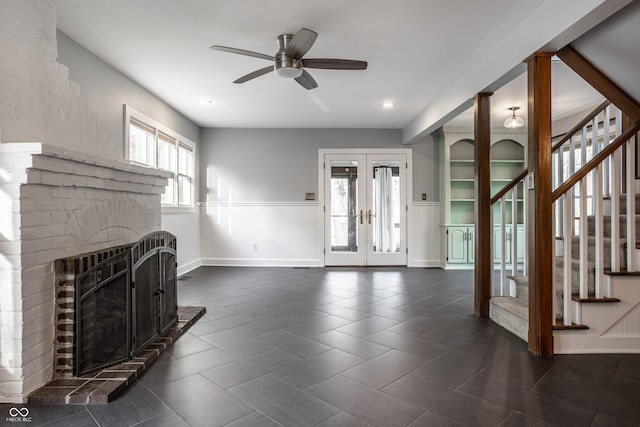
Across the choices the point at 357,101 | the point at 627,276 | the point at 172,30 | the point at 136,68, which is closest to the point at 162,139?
the point at 136,68

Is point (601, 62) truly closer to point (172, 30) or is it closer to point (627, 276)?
point (627, 276)

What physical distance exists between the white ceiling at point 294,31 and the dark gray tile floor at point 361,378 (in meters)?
2.48

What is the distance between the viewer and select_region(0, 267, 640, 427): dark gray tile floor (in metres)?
1.77

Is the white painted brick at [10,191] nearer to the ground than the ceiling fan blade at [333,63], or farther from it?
nearer to the ground

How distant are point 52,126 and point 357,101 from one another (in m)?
3.50

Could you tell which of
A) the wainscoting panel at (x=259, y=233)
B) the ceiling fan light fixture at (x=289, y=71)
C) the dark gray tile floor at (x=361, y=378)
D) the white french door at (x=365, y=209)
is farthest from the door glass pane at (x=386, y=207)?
the ceiling fan light fixture at (x=289, y=71)

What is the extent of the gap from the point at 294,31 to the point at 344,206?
3.82 m

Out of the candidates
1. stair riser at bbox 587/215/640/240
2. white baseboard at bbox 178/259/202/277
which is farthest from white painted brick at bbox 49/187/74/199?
stair riser at bbox 587/215/640/240

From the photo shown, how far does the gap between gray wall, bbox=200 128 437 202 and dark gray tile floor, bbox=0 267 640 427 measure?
10.0 ft

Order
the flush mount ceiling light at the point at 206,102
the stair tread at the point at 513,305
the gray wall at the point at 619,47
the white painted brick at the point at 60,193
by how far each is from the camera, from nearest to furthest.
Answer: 1. the white painted brick at the point at 60,193
2. the gray wall at the point at 619,47
3. the stair tread at the point at 513,305
4. the flush mount ceiling light at the point at 206,102

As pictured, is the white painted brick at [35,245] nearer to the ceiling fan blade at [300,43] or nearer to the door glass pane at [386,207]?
the ceiling fan blade at [300,43]

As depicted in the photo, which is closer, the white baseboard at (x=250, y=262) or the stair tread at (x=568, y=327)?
the stair tread at (x=568, y=327)

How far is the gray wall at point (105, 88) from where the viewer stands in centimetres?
303

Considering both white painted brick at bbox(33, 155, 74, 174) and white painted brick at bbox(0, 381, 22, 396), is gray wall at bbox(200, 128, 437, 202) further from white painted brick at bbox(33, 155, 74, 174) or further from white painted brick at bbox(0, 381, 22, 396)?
white painted brick at bbox(0, 381, 22, 396)
